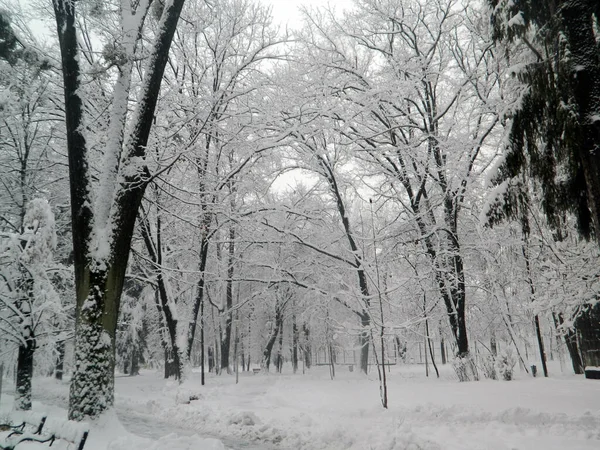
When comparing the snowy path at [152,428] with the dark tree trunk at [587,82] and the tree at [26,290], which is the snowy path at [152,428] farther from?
the dark tree trunk at [587,82]

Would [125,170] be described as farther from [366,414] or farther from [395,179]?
[395,179]

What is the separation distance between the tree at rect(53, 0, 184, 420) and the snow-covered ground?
88 centimetres

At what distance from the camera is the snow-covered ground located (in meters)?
5.89

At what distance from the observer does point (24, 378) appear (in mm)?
12742

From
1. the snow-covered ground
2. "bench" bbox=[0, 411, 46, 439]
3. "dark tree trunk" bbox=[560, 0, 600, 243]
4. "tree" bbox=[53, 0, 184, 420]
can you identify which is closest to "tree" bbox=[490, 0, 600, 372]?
"dark tree trunk" bbox=[560, 0, 600, 243]

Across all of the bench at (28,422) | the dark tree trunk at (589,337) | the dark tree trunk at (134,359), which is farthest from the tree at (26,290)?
the dark tree trunk at (589,337)

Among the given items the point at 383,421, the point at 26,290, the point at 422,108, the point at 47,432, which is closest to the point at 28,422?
the point at 47,432

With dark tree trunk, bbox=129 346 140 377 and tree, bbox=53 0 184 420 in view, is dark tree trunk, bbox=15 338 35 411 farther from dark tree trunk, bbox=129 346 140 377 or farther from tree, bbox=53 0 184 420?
dark tree trunk, bbox=129 346 140 377

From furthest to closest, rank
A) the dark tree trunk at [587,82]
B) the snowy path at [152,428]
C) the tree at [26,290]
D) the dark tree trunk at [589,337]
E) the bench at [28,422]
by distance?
the dark tree trunk at [589,337] → the tree at [26,290] → the snowy path at [152,428] → the bench at [28,422] → the dark tree trunk at [587,82]

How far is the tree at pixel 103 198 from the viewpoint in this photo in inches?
241

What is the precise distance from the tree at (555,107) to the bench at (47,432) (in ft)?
23.2

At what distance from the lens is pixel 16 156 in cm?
1608

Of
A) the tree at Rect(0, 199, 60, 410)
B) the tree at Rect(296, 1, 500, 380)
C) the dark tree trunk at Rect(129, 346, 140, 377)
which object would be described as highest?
the tree at Rect(296, 1, 500, 380)

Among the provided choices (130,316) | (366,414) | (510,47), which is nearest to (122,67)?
(510,47)
